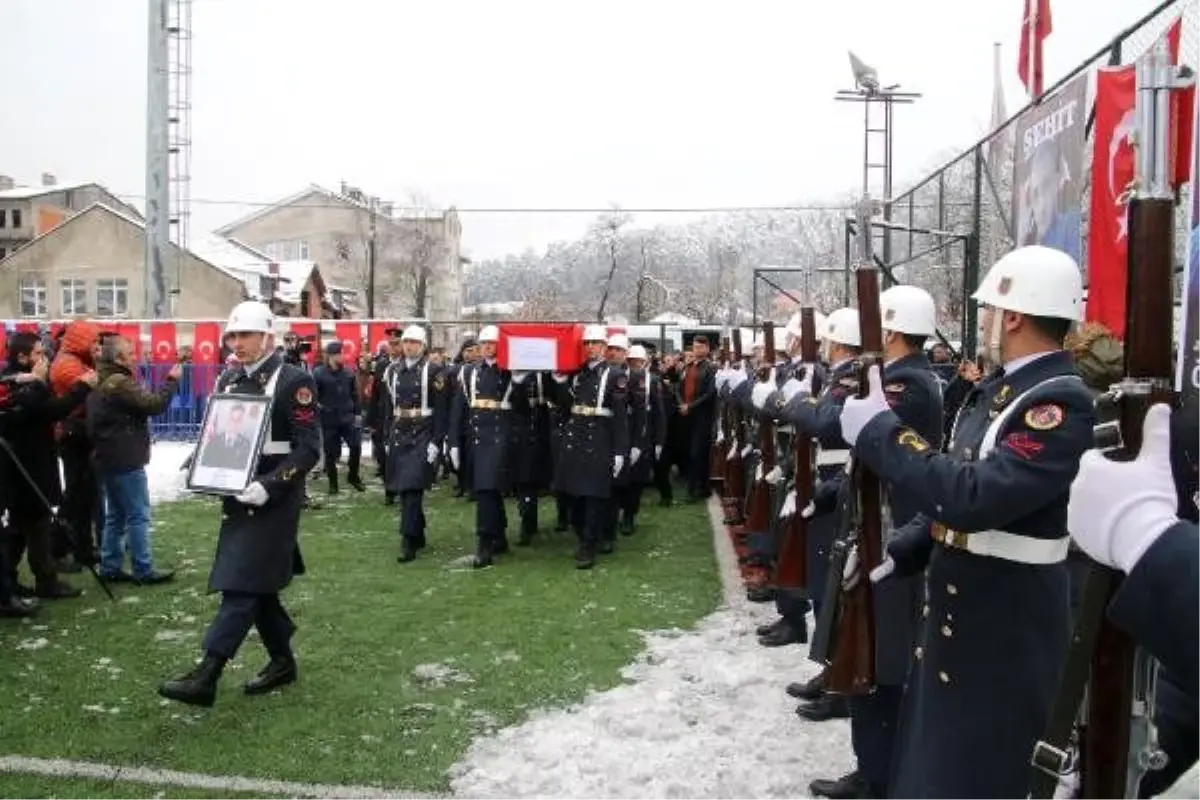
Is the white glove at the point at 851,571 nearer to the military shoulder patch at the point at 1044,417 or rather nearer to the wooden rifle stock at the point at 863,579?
the wooden rifle stock at the point at 863,579

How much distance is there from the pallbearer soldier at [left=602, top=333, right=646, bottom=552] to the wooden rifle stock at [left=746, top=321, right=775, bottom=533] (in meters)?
2.10

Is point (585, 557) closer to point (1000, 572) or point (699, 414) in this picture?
point (699, 414)

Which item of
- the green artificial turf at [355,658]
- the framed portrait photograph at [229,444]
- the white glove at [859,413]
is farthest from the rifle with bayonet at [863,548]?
the framed portrait photograph at [229,444]

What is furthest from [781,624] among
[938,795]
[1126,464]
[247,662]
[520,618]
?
[1126,464]

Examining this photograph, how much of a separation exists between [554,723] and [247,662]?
2129 millimetres

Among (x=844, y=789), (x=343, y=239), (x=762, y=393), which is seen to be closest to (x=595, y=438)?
(x=762, y=393)

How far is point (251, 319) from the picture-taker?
18.9 ft

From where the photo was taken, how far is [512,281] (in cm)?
8094

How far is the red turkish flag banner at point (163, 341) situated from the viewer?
2161 cm

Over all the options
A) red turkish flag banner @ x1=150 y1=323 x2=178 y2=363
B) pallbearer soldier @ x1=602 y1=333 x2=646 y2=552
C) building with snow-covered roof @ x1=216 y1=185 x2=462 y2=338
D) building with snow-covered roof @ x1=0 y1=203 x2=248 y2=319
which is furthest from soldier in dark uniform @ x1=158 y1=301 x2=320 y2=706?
building with snow-covered roof @ x1=216 y1=185 x2=462 y2=338

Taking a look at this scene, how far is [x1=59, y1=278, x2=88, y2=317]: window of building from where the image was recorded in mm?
46000

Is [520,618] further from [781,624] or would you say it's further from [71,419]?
[71,419]

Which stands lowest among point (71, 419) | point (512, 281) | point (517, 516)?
point (517, 516)

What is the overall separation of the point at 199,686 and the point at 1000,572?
3.92m
